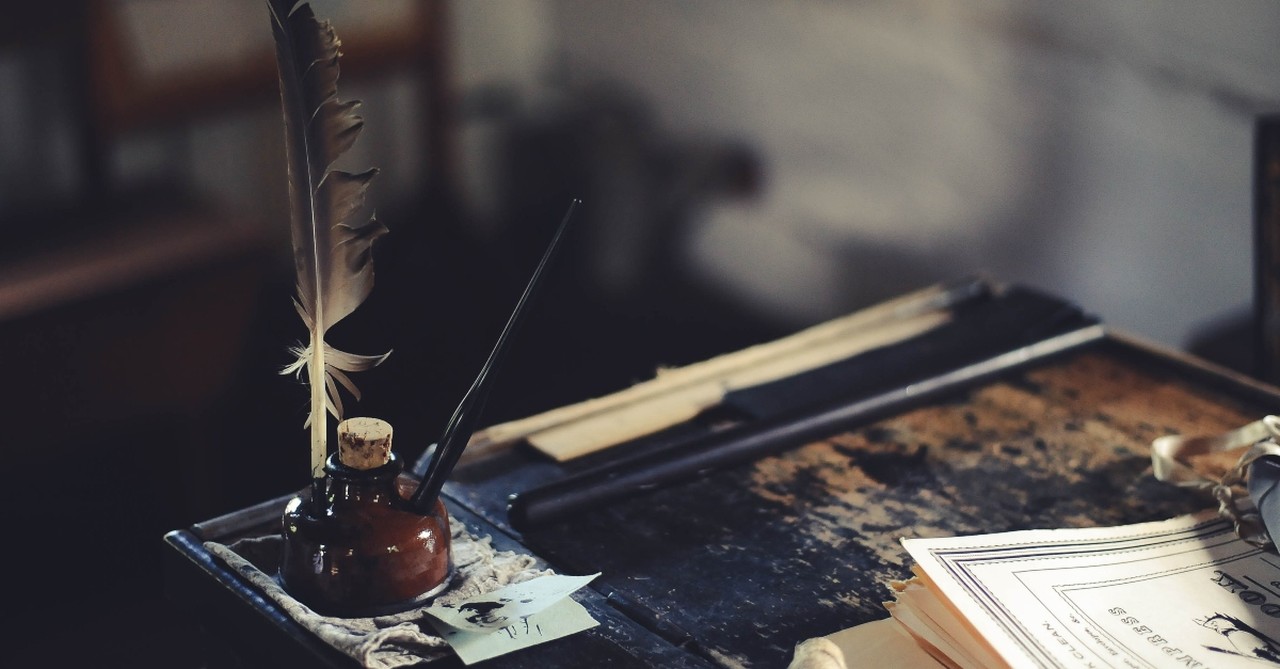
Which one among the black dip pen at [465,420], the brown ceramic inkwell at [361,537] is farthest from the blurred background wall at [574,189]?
the brown ceramic inkwell at [361,537]

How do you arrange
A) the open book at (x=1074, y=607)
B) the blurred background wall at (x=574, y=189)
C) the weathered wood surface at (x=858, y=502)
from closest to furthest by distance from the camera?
the open book at (x=1074, y=607), the weathered wood surface at (x=858, y=502), the blurred background wall at (x=574, y=189)

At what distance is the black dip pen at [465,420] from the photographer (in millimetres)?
1020

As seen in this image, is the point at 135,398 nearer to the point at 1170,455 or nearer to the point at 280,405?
the point at 280,405

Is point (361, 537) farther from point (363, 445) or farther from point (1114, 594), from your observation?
point (1114, 594)

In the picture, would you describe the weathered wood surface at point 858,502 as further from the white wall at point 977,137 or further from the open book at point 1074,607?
the white wall at point 977,137

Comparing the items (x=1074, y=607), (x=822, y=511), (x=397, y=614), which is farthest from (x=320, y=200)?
(x=1074, y=607)

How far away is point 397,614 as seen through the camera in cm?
102

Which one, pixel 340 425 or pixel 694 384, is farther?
pixel 694 384

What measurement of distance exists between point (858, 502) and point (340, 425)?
0.49 m

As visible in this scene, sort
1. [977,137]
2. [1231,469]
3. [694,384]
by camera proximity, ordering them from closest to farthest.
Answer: [1231,469]
[694,384]
[977,137]

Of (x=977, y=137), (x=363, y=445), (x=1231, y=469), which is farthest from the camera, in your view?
(x=977, y=137)

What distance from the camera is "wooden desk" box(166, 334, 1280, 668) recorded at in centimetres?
104

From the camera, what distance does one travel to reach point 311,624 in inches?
39.2

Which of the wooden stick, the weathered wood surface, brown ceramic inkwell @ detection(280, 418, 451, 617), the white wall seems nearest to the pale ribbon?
the weathered wood surface
